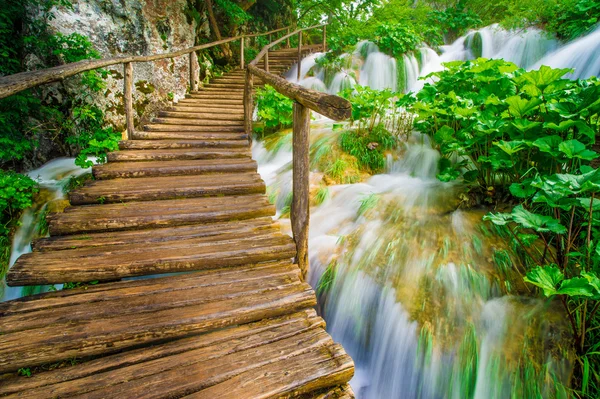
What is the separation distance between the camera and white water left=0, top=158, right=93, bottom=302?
392 centimetres

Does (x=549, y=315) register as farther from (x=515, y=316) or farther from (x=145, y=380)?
(x=145, y=380)

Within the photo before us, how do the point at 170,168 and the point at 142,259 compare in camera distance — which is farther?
the point at 170,168

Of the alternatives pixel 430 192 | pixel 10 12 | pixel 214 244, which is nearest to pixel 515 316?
pixel 430 192

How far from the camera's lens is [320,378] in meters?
1.66

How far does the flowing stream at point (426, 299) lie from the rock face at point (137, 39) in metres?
4.29

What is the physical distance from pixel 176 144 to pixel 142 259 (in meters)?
2.79

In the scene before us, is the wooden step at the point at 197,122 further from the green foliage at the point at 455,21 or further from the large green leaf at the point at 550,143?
A: the green foliage at the point at 455,21

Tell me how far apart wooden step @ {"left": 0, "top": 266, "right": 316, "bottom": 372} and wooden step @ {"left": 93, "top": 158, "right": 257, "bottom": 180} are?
6.58 ft

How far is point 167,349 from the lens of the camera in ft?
5.92

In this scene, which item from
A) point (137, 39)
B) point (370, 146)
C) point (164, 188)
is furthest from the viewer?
point (137, 39)

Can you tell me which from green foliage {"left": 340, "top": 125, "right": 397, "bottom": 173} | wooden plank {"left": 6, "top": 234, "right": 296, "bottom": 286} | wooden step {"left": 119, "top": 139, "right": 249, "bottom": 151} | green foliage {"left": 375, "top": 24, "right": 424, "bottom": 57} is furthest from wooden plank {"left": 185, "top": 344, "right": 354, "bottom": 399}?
green foliage {"left": 375, "top": 24, "right": 424, "bottom": 57}

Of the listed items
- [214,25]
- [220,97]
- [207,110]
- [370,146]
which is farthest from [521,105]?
[214,25]

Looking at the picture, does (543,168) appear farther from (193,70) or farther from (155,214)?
(193,70)

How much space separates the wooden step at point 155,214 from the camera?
9.10 ft
